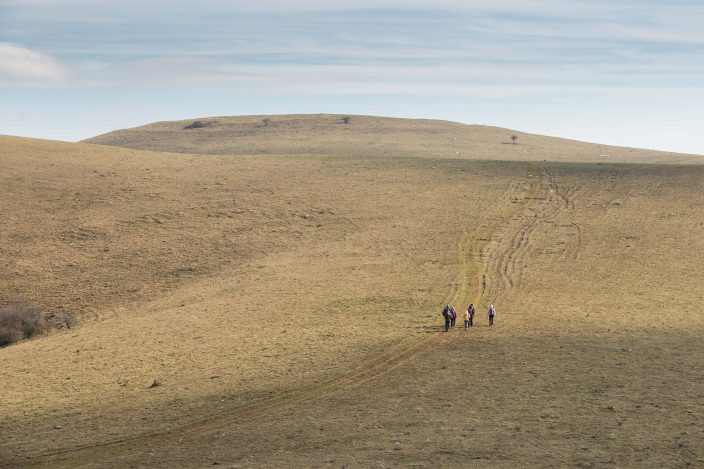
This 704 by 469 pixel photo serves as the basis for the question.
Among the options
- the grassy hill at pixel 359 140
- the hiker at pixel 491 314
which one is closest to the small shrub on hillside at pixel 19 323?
the hiker at pixel 491 314

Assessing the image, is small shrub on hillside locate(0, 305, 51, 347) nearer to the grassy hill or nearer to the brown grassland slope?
the brown grassland slope

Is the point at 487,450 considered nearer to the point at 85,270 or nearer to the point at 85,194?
the point at 85,270

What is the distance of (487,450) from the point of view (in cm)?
2412

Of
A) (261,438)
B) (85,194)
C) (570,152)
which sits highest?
(570,152)

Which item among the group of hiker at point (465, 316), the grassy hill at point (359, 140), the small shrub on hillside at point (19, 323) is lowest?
the small shrub on hillside at point (19, 323)

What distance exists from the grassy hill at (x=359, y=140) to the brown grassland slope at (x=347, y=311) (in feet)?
136

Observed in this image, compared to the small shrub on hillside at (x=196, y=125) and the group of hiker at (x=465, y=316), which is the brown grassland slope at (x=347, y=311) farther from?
the small shrub on hillside at (x=196, y=125)

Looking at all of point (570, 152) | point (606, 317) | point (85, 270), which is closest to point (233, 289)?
point (85, 270)

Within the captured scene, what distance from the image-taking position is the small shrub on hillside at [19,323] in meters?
41.9

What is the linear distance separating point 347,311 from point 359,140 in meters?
99.2

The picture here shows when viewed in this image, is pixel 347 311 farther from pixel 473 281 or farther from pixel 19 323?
pixel 19 323

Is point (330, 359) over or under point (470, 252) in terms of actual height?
under

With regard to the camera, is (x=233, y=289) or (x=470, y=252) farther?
(x=470, y=252)

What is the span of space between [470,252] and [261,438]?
3064cm
